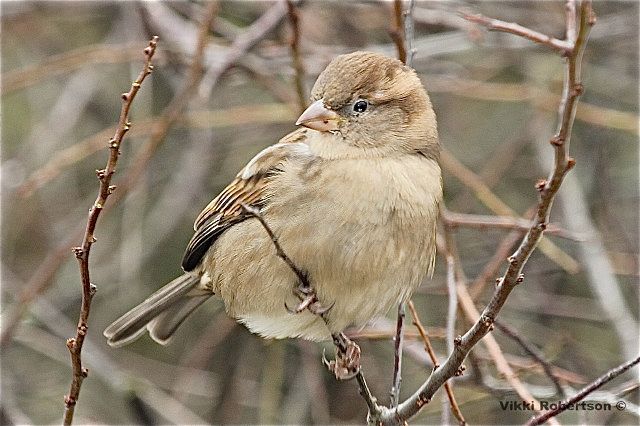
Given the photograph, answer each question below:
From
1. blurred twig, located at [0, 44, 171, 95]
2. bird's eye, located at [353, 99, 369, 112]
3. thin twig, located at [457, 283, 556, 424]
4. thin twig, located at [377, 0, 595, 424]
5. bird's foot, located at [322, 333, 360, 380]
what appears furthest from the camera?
blurred twig, located at [0, 44, 171, 95]

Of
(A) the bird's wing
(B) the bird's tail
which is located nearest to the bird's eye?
(A) the bird's wing

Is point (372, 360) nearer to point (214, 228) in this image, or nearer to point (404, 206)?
point (214, 228)

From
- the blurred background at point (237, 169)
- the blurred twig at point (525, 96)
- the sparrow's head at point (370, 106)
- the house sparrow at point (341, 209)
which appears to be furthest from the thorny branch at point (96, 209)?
the blurred twig at point (525, 96)

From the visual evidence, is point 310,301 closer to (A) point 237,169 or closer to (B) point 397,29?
(B) point 397,29

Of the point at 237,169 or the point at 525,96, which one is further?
the point at 237,169

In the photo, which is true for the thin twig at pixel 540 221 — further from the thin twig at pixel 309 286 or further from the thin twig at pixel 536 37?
the thin twig at pixel 309 286

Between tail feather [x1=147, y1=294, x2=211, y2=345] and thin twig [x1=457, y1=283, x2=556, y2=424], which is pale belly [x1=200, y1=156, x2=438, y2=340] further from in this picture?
tail feather [x1=147, y1=294, x2=211, y2=345]

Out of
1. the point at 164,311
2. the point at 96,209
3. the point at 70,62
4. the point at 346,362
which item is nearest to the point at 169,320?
the point at 164,311

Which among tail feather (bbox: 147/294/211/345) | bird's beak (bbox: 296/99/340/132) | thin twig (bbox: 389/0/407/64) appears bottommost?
tail feather (bbox: 147/294/211/345)
